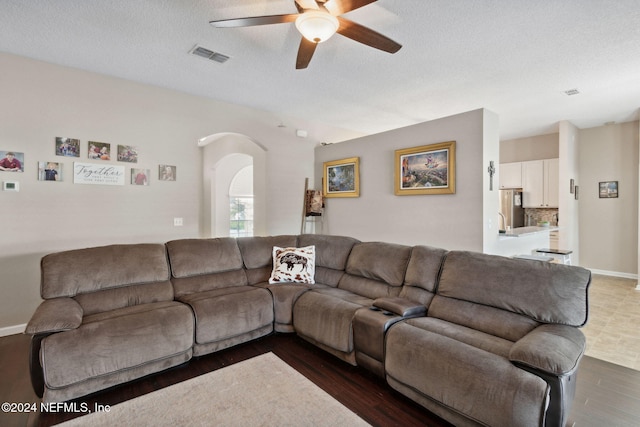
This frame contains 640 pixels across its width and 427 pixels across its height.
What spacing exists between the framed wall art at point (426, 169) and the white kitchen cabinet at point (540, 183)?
3.72m

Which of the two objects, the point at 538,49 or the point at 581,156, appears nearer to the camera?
the point at 538,49

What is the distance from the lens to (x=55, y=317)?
2.12 metres

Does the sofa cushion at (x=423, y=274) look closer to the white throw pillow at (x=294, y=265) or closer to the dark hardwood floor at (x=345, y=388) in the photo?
the dark hardwood floor at (x=345, y=388)

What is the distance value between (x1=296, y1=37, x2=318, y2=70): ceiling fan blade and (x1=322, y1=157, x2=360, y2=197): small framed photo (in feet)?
8.50

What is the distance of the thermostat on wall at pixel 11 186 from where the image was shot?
320cm

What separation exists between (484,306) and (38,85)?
4851 mm

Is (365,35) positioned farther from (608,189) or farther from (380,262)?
(608,189)

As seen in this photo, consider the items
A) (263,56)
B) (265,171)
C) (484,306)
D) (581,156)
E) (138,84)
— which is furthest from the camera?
(581,156)

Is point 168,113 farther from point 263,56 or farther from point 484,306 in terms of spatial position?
point 484,306

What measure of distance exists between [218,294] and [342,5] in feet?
8.42

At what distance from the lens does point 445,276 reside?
101 inches

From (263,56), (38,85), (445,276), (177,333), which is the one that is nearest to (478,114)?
(445,276)

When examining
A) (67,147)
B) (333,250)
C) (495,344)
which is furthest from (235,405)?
(67,147)

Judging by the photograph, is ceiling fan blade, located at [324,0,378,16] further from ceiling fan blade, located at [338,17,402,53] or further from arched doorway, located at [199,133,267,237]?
arched doorway, located at [199,133,267,237]
